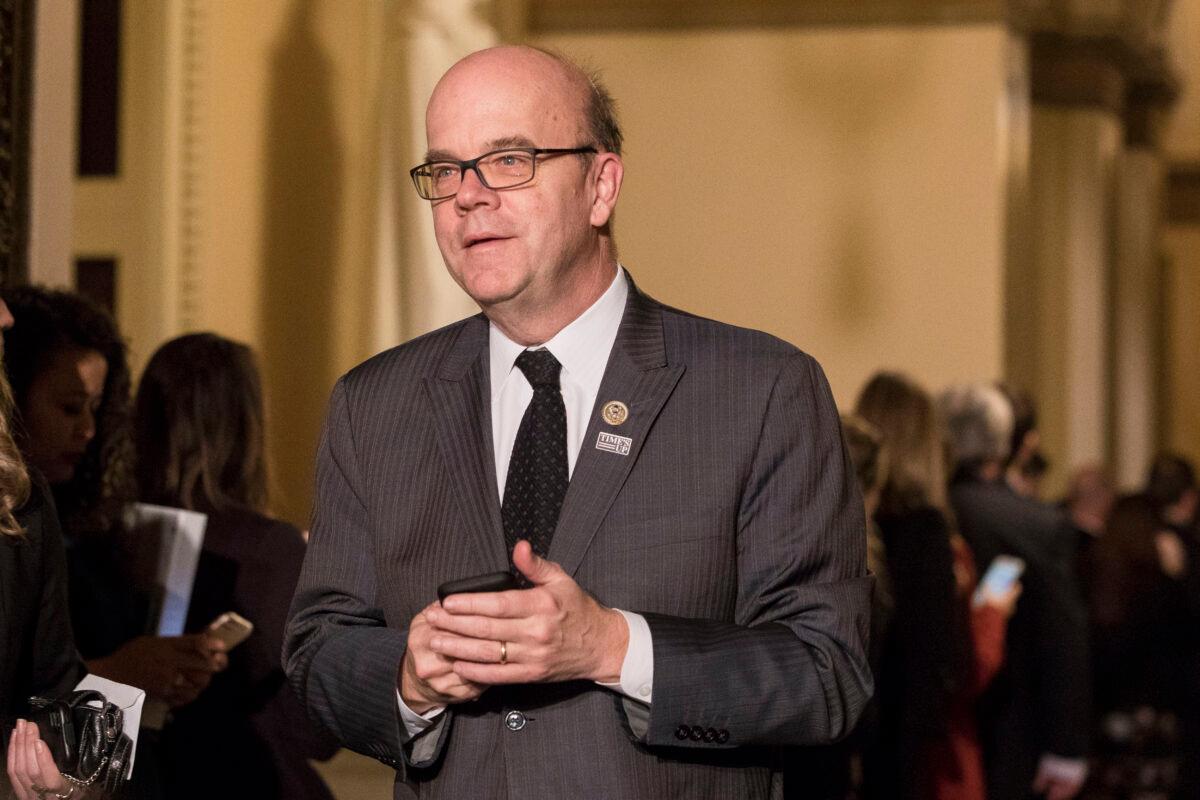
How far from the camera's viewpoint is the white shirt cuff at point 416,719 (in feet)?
7.44

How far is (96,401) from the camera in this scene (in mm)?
3498

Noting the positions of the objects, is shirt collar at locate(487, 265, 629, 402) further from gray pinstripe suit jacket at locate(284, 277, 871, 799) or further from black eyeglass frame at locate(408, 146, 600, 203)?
black eyeglass frame at locate(408, 146, 600, 203)

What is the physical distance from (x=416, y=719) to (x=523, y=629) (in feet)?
1.05

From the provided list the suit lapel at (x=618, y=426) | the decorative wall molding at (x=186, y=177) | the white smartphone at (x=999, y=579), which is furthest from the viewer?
the decorative wall molding at (x=186, y=177)

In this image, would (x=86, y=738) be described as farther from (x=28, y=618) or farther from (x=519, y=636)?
(x=519, y=636)

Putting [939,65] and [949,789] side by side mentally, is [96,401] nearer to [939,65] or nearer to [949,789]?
[949,789]

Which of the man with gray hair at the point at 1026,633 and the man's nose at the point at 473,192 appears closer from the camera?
the man's nose at the point at 473,192

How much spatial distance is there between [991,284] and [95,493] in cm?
572

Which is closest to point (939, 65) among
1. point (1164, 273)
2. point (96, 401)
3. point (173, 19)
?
point (173, 19)

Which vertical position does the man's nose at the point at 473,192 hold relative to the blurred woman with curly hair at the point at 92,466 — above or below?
above

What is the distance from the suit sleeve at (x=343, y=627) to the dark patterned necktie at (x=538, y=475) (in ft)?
0.70

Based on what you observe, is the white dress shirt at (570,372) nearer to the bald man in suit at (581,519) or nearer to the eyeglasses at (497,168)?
the bald man in suit at (581,519)

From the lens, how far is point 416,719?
228 cm

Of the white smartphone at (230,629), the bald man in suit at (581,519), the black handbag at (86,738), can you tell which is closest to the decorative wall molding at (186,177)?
the white smartphone at (230,629)
